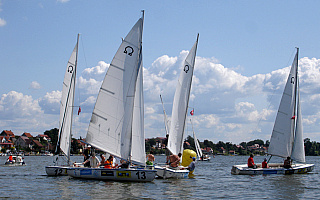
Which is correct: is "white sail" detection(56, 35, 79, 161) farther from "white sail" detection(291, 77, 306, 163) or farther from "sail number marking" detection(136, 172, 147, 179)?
"white sail" detection(291, 77, 306, 163)

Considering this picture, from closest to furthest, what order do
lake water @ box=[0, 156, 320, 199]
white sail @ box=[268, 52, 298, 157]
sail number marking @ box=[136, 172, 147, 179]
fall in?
lake water @ box=[0, 156, 320, 199]
sail number marking @ box=[136, 172, 147, 179]
white sail @ box=[268, 52, 298, 157]

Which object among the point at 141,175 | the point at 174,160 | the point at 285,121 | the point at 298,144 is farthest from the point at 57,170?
the point at 298,144

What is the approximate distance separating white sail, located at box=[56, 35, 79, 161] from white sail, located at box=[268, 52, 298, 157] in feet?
56.5

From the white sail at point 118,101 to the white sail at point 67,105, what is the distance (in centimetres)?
508

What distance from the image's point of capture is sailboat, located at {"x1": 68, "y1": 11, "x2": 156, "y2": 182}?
25.3 m

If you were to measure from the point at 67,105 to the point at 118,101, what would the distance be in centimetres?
657

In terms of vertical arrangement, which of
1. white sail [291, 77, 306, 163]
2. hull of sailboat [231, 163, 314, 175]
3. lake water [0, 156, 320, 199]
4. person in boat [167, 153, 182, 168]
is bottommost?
lake water [0, 156, 320, 199]

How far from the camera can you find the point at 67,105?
3064 centimetres

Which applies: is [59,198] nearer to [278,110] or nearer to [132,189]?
[132,189]

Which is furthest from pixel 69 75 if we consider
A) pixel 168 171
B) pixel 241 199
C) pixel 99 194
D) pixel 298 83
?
pixel 298 83

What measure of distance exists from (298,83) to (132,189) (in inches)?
804

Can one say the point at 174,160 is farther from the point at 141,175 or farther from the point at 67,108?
the point at 67,108

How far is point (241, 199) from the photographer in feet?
67.7

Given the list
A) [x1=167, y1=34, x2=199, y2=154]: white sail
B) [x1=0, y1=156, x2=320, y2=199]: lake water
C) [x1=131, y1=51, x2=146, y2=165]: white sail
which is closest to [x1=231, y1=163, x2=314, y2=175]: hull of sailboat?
[x1=0, y1=156, x2=320, y2=199]: lake water
